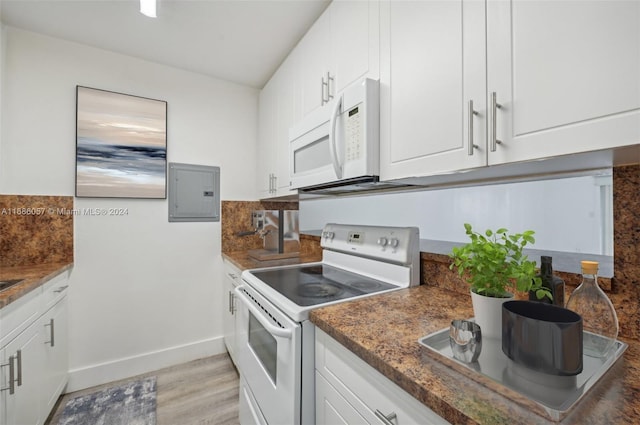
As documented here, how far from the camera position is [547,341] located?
1.77ft

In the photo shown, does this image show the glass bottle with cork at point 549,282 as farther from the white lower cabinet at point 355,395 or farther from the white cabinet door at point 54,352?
the white cabinet door at point 54,352

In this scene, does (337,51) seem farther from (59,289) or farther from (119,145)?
(59,289)

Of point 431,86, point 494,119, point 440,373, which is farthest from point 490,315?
point 431,86

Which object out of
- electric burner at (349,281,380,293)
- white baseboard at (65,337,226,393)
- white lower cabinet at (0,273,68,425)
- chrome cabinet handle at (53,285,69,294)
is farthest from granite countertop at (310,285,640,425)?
white baseboard at (65,337,226,393)

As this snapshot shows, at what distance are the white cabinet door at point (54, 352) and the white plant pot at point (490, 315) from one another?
6.99ft

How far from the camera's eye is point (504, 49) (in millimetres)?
753

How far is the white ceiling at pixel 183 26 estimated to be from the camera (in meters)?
1.59

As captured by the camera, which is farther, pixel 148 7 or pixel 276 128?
pixel 276 128

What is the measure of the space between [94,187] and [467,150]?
7.89 ft

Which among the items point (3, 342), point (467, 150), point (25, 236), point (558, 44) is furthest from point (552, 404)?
point (25, 236)

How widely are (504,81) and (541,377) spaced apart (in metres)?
0.74

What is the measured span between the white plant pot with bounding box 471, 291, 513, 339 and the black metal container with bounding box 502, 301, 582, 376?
0.09 meters

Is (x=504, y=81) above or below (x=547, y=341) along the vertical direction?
above

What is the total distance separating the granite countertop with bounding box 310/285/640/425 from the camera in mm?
471
